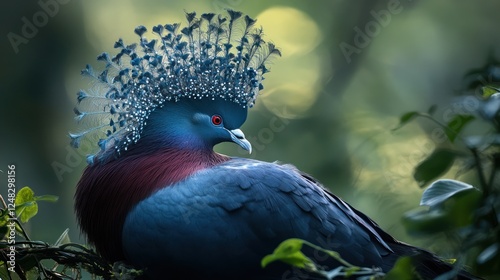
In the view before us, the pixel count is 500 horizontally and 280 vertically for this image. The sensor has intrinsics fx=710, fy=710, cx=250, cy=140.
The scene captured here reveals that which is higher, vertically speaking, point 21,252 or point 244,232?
point 244,232

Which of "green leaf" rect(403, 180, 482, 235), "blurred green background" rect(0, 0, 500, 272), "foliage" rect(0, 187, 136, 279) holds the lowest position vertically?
"foliage" rect(0, 187, 136, 279)

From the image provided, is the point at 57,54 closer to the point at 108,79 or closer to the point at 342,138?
the point at 342,138

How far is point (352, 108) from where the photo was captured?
397 centimetres

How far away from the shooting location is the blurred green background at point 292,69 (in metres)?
3.88

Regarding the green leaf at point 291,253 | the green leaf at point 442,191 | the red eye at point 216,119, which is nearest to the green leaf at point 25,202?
the red eye at point 216,119

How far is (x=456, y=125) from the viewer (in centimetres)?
87

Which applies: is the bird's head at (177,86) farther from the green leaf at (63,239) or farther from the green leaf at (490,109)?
the green leaf at (490,109)

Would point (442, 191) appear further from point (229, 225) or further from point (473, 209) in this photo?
point (229, 225)

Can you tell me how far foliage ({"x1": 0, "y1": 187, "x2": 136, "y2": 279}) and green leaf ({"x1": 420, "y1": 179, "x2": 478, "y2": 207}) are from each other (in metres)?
0.88

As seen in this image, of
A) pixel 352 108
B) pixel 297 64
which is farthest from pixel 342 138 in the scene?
pixel 297 64

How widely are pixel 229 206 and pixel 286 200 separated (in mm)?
154

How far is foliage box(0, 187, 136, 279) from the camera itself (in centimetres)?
167

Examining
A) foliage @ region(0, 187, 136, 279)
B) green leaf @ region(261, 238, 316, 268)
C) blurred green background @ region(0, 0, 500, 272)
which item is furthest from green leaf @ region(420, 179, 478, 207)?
blurred green background @ region(0, 0, 500, 272)

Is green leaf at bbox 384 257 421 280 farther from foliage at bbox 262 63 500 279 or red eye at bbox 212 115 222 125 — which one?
red eye at bbox 212 115 222 125
